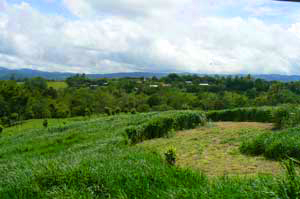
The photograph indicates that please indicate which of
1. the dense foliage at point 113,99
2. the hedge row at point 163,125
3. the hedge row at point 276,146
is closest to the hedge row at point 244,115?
the hedge row at point 163,125

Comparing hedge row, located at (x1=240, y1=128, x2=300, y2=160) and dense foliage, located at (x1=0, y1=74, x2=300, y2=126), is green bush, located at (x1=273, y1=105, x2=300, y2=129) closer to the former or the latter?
hedge row, located at (x1=240, y1=128, x2=300, y2=160)

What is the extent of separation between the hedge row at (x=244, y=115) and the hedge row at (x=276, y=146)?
23.1 ft

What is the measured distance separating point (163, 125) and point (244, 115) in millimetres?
5639

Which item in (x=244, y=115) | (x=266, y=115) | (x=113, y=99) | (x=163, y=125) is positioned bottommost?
(x=113, y=99)

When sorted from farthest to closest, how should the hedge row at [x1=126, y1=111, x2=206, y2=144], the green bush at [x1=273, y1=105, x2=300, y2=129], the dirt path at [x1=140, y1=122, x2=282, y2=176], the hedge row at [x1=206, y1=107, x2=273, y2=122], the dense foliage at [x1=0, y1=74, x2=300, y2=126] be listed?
1. the dense foliage at [x1=0, y1=74, x2=300, y2=126]
2. the hedge row at [x1=206, y1=107, x2=273, y2=122]
3. the hedge row at [x1=126, y1=111, x2=206, y2=144]
4. the green bush at [x1=273, y1=105, x2=300, y2=129]
5. the dirt path at [x1=140, y1=122, x2=282, y2=176]

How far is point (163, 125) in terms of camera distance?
13.6 m

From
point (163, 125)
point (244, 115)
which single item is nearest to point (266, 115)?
point (244, 115)

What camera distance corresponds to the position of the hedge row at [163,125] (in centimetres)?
1227

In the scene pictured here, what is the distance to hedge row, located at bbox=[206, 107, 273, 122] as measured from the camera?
15873 mm

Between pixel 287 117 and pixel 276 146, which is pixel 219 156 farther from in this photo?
pixel 287 117

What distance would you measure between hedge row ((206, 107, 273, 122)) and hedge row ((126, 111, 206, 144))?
257 cm

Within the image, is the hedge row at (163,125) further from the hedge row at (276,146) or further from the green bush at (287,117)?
the hedge row at (276,146)

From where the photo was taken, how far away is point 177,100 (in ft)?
173

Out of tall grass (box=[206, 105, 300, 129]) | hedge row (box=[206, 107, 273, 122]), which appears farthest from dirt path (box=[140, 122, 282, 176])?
hedge row (box=[206, 107, 273, 122])
